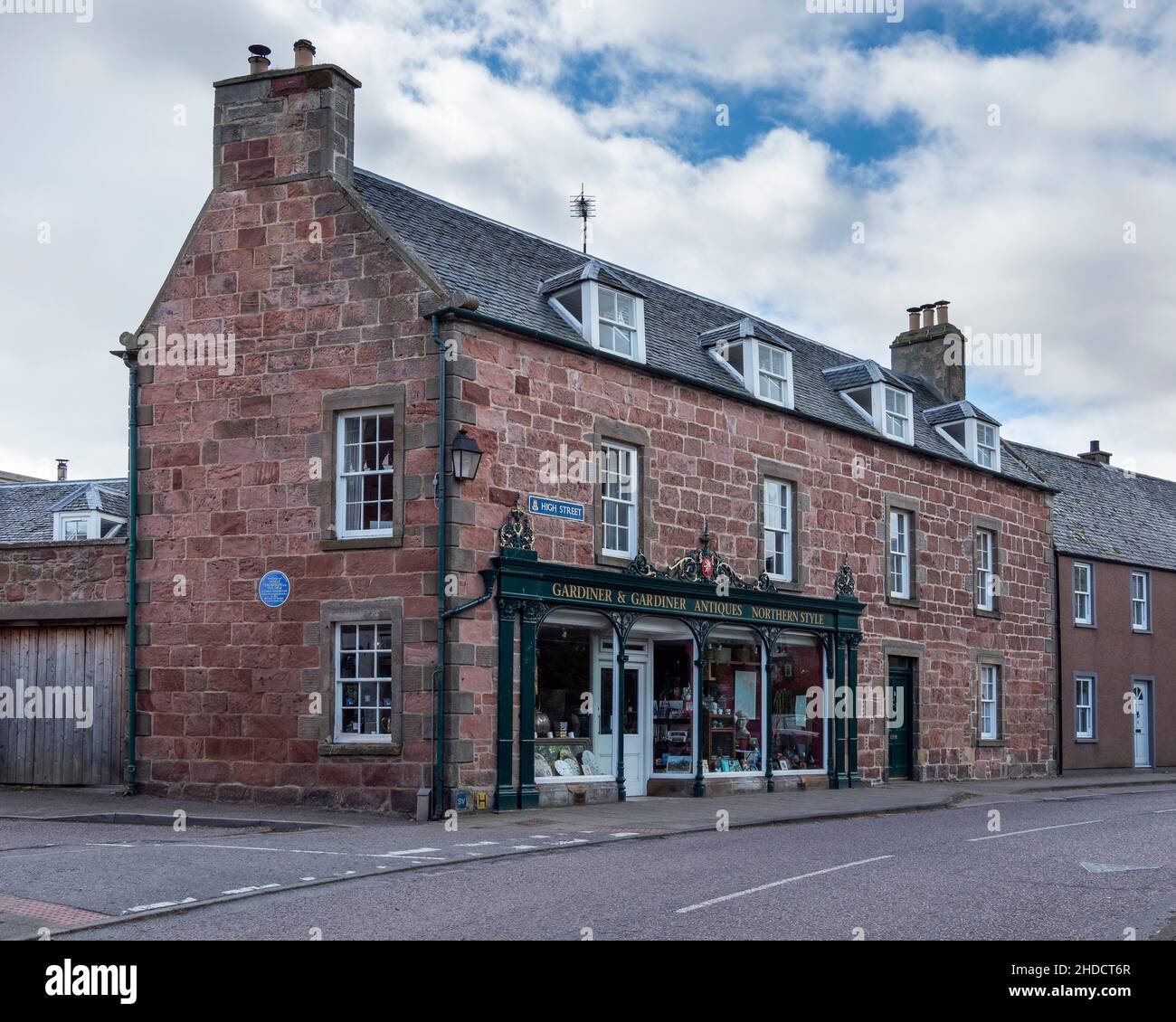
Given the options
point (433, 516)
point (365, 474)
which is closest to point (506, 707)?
point (433, 516)

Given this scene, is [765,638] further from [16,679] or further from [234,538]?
[16,679]

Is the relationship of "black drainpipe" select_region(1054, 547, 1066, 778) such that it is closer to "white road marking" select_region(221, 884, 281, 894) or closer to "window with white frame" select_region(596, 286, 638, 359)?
"window with white frame" select_region(596, 286, 638, 359)

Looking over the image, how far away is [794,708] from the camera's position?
77.4 ft

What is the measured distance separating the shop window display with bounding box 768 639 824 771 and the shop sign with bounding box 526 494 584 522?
17.6ft

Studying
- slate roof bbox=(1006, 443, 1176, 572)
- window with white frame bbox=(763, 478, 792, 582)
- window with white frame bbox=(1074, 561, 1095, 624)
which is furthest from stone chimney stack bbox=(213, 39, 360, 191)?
window with white frame bbox=(1074, 561, 1095, 624)

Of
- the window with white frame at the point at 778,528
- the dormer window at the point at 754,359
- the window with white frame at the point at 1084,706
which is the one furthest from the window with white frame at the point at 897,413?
the window with white frame at the point at 1084,706

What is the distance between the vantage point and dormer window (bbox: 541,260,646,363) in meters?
20.2

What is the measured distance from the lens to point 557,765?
18.8 metres

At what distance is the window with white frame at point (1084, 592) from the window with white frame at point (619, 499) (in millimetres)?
16949

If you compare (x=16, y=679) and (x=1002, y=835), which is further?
(x=16, y=679)

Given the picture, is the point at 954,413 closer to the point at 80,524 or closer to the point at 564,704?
the point at 564,704

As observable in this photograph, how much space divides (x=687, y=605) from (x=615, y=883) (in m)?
10.0

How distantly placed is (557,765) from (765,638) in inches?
212

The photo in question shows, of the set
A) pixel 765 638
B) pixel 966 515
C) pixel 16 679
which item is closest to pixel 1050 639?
pixel 966 515
